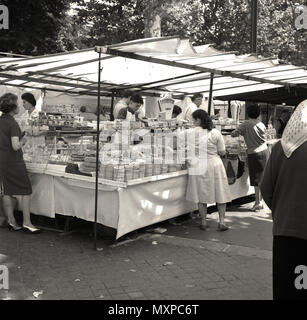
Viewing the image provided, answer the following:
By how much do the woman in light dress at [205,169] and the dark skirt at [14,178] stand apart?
229 cm

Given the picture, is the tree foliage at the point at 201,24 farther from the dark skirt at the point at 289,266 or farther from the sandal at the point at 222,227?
the dark skirt at the point at 289,266

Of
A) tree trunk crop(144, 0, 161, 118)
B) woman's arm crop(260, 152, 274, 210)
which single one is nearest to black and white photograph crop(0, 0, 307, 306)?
woman's arm crop(260, 152, 274, 210)

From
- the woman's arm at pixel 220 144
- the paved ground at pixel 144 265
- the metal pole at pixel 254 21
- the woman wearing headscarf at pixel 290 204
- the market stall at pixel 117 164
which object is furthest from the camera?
the metal pole at pixel 254 21

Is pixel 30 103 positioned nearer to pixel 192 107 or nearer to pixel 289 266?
pixel 192 107

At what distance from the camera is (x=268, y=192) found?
281 cm

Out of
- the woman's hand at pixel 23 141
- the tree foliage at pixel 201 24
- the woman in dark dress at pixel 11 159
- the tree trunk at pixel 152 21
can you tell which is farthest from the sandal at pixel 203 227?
the tree foliage at pixel 201 24

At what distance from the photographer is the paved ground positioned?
12.8ft

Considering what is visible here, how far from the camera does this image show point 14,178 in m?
5.49

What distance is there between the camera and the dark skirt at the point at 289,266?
8.80ft

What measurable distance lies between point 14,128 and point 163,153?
2.07 m

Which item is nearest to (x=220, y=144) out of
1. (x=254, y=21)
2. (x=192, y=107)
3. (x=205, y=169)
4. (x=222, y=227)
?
(x=205, y=169)

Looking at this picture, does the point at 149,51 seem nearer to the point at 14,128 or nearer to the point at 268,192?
the point at 14,128

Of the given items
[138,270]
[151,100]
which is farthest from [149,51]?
[151,100]

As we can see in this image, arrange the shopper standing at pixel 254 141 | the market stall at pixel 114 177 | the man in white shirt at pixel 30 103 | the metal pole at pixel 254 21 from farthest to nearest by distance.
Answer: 1. the metal pole at pixel 254 21
2. the shopper standing at pixel 254 141
3. the man in white shirt at pixel 30 103
4. the market stall at pixel 114 177
